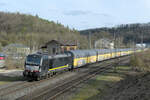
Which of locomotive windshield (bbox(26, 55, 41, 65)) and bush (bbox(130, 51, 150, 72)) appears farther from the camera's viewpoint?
bush (bbox(130, 51, 150, 72))

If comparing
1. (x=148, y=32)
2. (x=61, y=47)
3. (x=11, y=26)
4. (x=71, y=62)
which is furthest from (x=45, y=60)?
(x=148, y=32)

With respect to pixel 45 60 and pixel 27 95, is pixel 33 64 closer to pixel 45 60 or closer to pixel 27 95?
pixel 45 60

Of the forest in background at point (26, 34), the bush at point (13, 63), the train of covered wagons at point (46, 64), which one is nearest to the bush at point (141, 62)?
the train of covered wagons at point (46, 64)

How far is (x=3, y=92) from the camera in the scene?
46.3 ft

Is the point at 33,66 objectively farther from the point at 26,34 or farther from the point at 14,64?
the point at 26,34

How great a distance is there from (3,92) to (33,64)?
4745 millimetres

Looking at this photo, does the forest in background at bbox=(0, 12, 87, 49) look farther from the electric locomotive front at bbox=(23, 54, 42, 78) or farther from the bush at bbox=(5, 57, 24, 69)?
the electric locomotive front at bbox=(23, 54, 42, 78)

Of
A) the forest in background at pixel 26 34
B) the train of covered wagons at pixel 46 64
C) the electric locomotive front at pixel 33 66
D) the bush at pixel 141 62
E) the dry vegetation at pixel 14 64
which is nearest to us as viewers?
the electric locomotive front at pixel 33 66

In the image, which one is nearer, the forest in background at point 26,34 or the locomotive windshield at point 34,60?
the locomotive windshield at point 34,60

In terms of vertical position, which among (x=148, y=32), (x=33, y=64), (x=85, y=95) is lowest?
(x=85, y=95)

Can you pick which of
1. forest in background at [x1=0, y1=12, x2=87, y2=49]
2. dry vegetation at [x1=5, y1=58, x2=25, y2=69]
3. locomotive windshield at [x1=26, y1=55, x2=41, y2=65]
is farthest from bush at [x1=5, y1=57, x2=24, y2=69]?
forest in background at [x1=0, y1=12, x2=87, y2=49]

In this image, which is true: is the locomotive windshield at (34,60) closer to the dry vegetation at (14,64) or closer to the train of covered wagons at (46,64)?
the train of covered wagons at (46,64)

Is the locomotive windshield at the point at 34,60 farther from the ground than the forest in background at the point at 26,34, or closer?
closer

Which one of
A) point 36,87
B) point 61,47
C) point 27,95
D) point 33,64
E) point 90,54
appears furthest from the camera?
point 61,47
